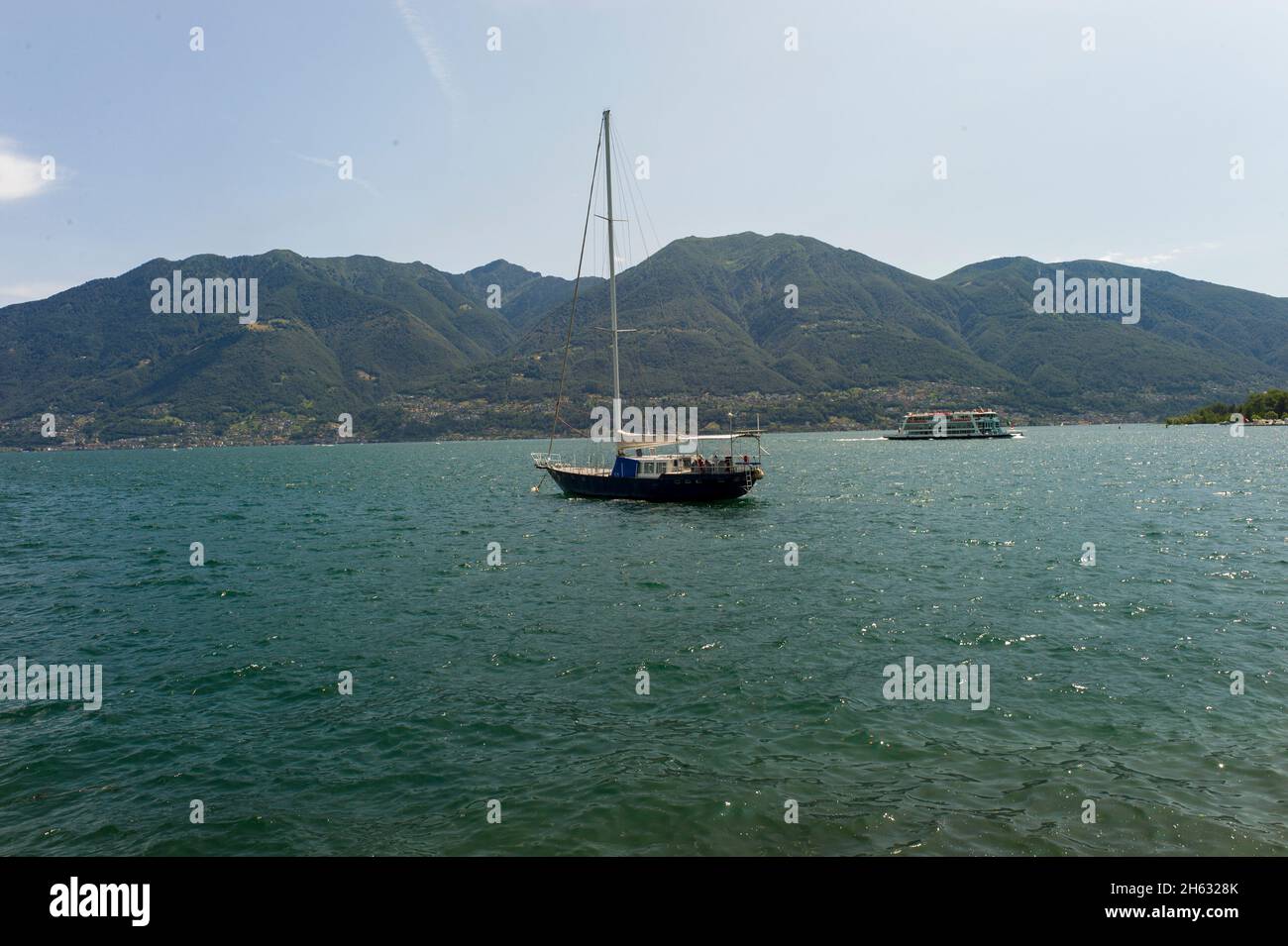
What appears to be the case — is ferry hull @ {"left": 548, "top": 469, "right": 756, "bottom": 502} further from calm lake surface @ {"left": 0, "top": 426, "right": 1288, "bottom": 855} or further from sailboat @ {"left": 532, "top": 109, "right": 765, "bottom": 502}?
calm lake surface @ {"left": 0, "top": 426, "right": 1288, "bottom": 855}

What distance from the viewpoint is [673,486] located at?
54562 millimetres

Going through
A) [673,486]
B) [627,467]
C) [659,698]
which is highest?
[627,467]

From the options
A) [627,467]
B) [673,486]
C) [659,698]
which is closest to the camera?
[659,698]

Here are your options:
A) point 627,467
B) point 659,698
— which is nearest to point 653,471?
point 627,467

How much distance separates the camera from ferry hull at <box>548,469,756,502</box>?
5341 centimetres

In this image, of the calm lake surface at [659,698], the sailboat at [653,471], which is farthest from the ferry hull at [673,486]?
the calm lake surface at [659,698]

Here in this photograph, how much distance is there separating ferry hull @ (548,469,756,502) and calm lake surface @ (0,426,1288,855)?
1571 cm

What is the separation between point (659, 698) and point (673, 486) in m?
39.1

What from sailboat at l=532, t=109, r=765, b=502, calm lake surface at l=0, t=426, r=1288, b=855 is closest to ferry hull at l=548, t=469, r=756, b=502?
sailboat at l=532, t=109, r=765, b=502

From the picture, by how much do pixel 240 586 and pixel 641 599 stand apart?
57.7ft

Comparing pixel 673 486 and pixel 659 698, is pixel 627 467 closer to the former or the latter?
pixel 673 486

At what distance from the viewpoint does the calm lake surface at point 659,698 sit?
416 inches

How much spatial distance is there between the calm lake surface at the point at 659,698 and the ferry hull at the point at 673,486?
1571 cm
